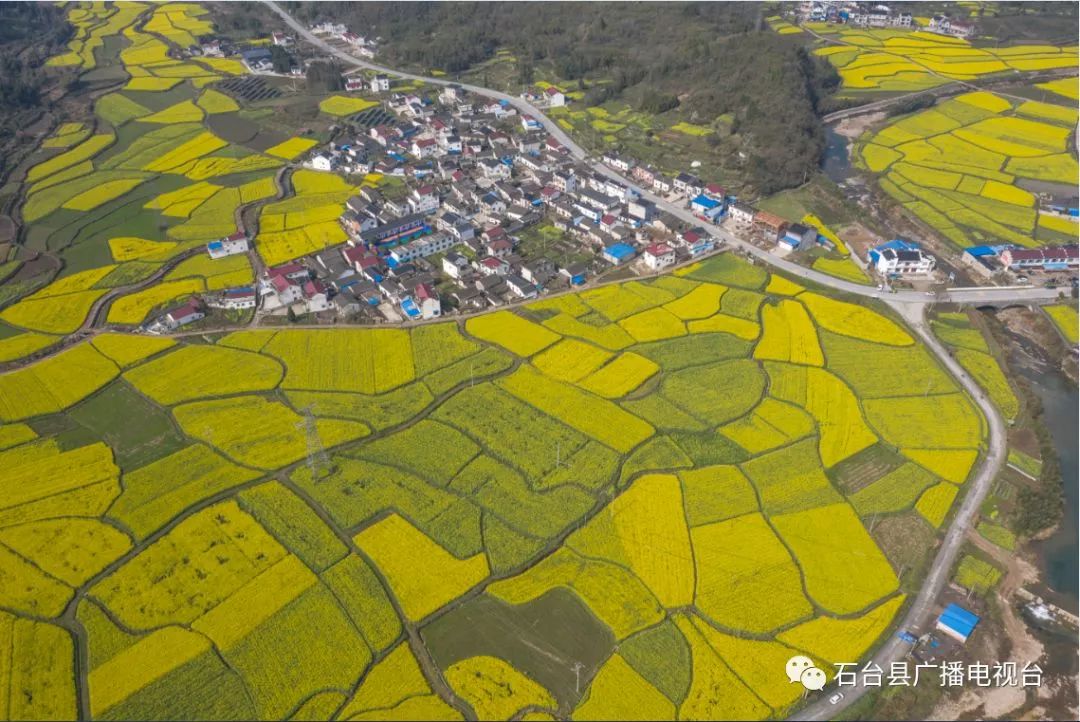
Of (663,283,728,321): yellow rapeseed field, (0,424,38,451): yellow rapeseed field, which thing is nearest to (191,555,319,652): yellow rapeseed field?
(0,424,38,451): yellow rapeseed field

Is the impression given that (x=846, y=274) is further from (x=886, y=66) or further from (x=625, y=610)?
(x=886, y=66)

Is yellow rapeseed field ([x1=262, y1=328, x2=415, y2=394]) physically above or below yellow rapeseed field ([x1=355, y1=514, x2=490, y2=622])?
above

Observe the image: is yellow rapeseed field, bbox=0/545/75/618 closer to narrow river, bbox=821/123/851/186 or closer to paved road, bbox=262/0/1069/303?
paved road, bbox=262/0/1069/303

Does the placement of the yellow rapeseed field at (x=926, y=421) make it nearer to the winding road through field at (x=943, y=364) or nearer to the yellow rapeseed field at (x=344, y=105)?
the winding road through field at (x=943, y=364)

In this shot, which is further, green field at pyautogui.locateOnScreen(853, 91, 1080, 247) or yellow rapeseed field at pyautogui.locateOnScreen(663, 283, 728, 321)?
green field at pyautogui.locateOnScreen(853, 91, 1080, 247)

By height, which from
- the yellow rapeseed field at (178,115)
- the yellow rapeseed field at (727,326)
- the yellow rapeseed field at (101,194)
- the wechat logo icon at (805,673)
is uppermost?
the yellow rapeseed field at (178,115)

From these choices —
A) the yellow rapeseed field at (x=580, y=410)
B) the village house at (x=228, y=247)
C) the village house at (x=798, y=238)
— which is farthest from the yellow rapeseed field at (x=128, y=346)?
the village house at (x=798, y=238)

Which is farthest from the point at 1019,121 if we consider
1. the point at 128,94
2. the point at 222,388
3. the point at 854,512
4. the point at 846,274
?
the point at 128,94
